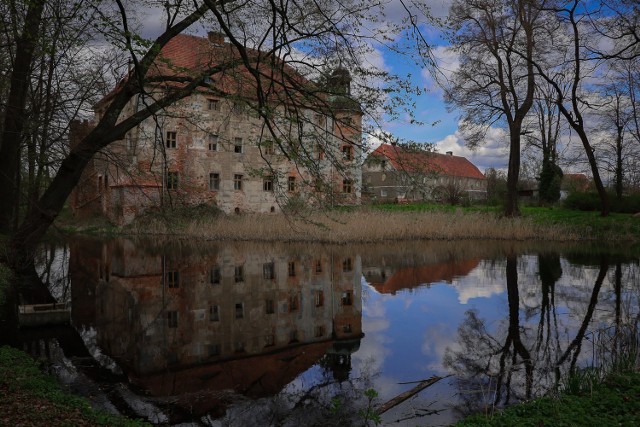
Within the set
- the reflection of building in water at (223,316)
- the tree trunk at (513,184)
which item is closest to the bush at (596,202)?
the tree trunk at (513,184)

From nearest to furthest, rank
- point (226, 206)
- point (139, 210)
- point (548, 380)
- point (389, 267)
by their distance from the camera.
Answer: point (548, 380), point (389, 267), point (139, 210), point (226, 206)

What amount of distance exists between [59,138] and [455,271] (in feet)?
36.8

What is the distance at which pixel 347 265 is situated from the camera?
1650 centimetres

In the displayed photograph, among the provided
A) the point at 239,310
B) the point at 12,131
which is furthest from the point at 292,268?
the point at 12,131

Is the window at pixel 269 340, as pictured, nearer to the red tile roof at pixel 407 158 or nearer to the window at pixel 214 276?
the red tile roof at pixel 407 158

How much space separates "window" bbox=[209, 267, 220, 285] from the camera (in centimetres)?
1375

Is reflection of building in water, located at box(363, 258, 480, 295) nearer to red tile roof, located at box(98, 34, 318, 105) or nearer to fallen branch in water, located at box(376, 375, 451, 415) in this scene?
fallen branch in water, located at box(376, 375, 451, 415)

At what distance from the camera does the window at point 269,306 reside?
10840 mm

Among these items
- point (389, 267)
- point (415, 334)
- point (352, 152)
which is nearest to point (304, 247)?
point (389, 267)

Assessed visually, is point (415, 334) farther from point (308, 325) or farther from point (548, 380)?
point (548, 380)

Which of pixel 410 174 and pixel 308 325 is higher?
pixel 410 174

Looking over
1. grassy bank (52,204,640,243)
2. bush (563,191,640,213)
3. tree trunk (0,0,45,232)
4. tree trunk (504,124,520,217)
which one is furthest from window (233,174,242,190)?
tree trunk (0,0,45,232)

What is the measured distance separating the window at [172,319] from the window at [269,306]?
181 centimetres

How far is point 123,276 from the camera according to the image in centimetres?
1500
